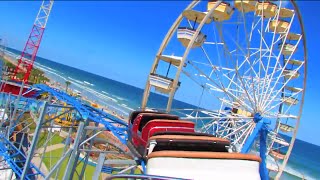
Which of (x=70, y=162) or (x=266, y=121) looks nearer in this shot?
(x=70, y=162)

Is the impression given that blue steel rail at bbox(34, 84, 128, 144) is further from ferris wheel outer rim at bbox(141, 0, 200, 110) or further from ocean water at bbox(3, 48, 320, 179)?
ocean water at bbox(3, 48, 320, 179)

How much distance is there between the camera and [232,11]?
13562mm

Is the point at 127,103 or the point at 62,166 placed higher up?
the point at 62,166

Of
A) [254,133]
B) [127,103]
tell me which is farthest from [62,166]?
[127,103]

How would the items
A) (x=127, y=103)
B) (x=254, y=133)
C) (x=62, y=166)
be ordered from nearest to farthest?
(x=254, y=133) → (x=62, y=166) → (x=127, y=103)

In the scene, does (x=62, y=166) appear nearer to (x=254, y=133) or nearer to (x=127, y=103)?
(x=254, y=133)

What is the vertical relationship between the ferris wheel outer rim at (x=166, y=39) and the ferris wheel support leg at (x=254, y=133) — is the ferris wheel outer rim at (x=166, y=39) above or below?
above

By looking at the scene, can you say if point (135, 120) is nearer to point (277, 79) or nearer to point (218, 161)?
point (218, 161)

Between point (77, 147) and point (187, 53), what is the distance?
4.88 m

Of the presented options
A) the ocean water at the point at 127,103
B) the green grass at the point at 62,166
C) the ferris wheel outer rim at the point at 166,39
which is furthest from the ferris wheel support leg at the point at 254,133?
the ocean water at the point at 127,103

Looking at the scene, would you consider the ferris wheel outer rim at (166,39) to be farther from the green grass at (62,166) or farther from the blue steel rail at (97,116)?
Result: the green grass at (62,166)

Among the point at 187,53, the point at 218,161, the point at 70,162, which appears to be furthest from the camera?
the point at 187,53

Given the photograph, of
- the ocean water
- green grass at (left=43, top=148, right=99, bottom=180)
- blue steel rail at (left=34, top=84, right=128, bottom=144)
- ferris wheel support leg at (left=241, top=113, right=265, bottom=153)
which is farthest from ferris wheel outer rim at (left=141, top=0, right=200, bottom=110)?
the ocean water

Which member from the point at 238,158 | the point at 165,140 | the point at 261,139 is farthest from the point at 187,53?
the point at 238,158
